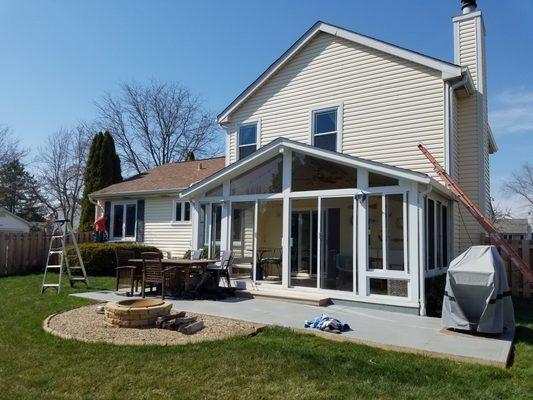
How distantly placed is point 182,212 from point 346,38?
9.89 m

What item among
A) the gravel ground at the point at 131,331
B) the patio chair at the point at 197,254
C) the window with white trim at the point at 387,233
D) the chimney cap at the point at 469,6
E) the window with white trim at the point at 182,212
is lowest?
the gravel ground at the point at 131,331

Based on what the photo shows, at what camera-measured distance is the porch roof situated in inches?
361

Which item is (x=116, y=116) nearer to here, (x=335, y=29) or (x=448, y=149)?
(x=335, y=29)

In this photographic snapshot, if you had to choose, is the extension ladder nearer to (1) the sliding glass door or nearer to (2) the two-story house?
(2) the two-story house

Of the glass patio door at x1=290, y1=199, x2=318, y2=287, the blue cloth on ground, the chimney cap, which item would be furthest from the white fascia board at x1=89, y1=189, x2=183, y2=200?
the chimney cap

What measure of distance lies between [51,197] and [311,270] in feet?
126

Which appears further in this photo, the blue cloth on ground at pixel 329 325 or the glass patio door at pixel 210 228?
the glass patio door at pixel 210 228

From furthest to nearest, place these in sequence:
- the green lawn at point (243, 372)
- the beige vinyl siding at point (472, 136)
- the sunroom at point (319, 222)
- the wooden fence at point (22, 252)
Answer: the wooden fence at point (22, 252) → the beige vinyl siding at point (472, 136) → the sunroom at point (319, 222) → the green lawn at point (243, 372)

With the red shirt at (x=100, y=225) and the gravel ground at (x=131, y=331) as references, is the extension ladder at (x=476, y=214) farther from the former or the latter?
A: the red shirt at (x=100, y=225)

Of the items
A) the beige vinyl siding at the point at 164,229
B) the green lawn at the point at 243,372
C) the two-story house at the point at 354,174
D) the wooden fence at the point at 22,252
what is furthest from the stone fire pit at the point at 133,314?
the beige vinyl siding at the point at 164,229

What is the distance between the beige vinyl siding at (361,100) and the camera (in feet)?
39.3

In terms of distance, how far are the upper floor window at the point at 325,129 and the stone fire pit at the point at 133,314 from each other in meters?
7.92

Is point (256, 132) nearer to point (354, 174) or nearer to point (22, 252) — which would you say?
point (354, 174)

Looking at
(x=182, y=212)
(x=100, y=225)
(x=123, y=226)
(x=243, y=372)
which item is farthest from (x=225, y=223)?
(x=100, y=225)
